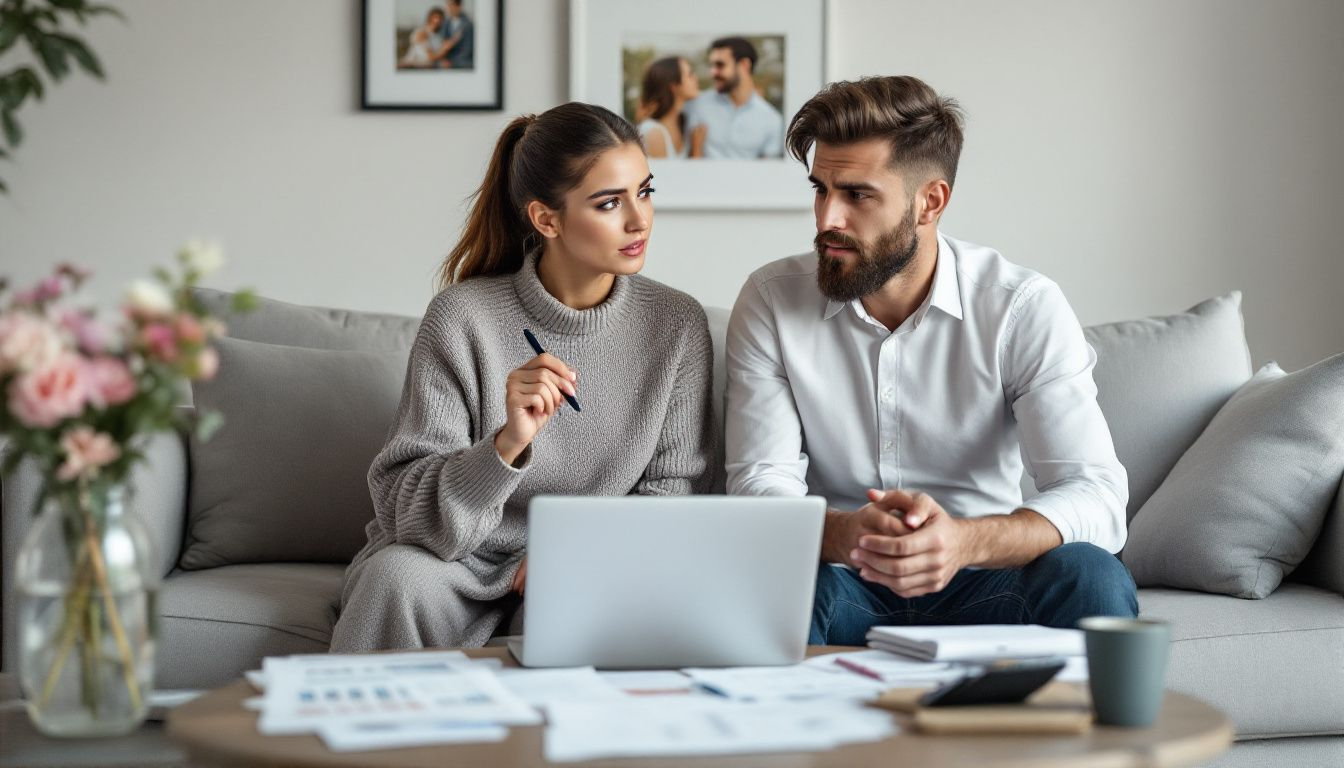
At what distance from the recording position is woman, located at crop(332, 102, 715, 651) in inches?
73.7

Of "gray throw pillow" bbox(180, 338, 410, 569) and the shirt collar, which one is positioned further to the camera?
"gray throw pillow" bbox(180, 338, 410, 569)

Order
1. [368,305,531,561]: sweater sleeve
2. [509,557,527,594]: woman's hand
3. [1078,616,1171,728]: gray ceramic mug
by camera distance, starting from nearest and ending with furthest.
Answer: [1078,616,1171,728]: gray ceramic mug < [368,305,531,561]: sweater sleeve < [509,557,527,594]: woman's hand

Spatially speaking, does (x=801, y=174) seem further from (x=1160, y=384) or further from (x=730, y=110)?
(x=1160, y=384)

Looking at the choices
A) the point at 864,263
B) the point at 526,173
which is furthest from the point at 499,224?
the point at 864,263

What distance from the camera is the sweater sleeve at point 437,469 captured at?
179 cm

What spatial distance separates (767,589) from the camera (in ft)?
4.15

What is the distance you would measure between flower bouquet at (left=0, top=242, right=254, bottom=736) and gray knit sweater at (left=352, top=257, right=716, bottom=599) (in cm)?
76

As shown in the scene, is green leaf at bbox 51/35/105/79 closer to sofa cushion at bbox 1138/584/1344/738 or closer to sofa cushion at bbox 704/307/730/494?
sofa cushion at bbox 704/307/730/494

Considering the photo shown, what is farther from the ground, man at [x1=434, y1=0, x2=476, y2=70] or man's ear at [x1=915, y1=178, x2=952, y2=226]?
man at [x1=434, y1=0, x2=476, y2=70]

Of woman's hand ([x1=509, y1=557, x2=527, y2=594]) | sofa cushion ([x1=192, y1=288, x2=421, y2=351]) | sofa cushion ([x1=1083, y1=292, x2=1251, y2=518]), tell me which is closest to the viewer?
woman's hand ([x1=509, y1=557, x2=527, y2=594])

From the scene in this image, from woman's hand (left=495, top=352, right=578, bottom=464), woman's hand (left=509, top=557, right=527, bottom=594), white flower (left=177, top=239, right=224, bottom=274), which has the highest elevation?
white flower (left=177, top=239, right=224, bottom=274)

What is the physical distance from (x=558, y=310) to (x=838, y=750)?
1.18 meters

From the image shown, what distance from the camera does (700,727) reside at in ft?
3.37

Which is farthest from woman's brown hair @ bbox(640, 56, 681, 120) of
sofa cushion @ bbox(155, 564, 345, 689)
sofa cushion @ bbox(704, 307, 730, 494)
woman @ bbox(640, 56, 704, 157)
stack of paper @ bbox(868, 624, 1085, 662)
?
stack of paper @ bbox(868, 624, 1085, 662)
